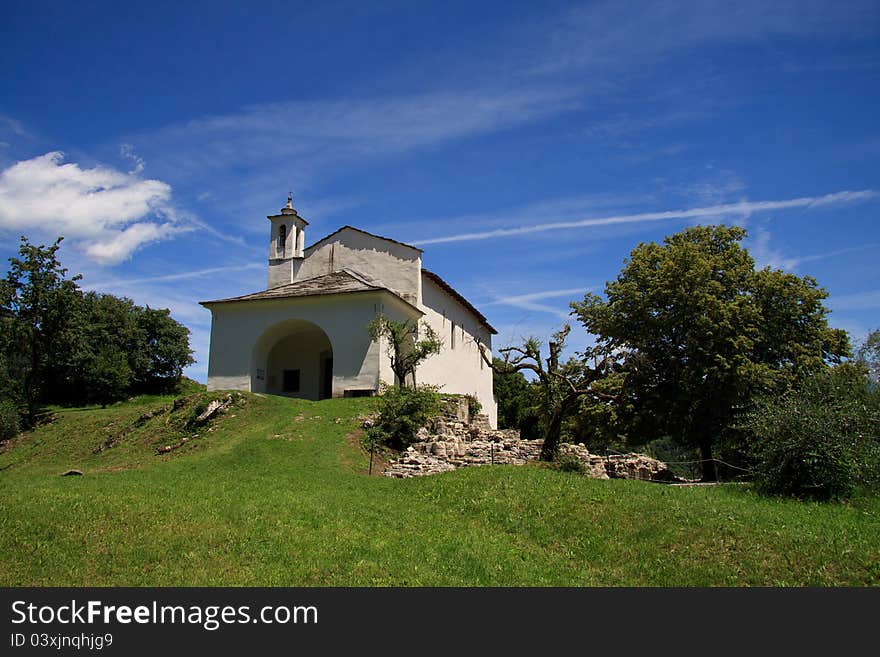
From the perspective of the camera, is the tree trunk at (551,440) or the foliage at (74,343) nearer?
the tree trunk at (551,440)

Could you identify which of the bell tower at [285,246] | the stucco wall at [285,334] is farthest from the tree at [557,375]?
the bell tower at [285,246]

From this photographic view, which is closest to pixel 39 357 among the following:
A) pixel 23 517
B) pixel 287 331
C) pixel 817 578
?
pixel 287 331

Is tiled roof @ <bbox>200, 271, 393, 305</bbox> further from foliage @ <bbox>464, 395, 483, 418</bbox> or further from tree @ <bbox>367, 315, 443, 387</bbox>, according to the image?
foliage @ <bbox>464, 395, 483, 418</bbox>

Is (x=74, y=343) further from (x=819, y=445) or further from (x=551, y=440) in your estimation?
(x=819, y=445)

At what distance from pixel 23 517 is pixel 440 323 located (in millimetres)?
26984

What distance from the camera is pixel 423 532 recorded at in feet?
37.2

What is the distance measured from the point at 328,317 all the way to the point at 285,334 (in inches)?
142

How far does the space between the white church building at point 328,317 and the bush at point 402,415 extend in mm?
5447

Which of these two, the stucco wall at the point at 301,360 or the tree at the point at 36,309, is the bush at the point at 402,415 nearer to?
the stucco wall at the point at 301,360

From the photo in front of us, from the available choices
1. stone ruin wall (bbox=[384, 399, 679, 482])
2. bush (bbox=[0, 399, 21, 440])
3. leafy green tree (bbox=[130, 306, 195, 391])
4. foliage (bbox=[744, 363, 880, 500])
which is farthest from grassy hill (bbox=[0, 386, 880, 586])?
leafy green tree (bbox=[130, 306, 195, 391])

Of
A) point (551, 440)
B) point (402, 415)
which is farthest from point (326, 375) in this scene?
point (551, 440)

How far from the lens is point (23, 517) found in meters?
10.4

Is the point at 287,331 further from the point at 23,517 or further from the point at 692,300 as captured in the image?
the point at 23,517

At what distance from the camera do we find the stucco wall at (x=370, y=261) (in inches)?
1291
